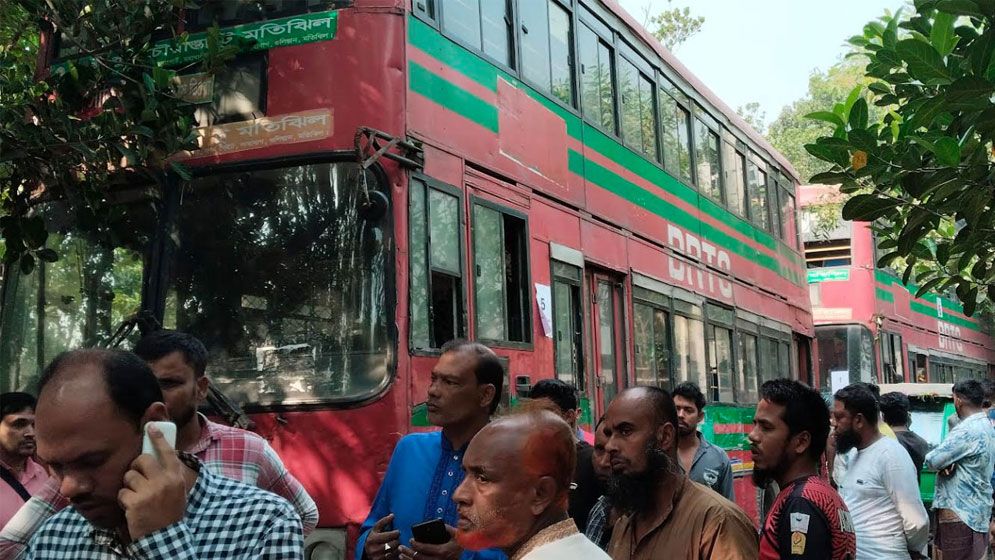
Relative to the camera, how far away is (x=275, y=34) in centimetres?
596

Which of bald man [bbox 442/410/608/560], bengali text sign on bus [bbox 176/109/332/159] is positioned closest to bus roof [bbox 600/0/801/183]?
bengali text sign on bus [bbox 176/109/332/159]

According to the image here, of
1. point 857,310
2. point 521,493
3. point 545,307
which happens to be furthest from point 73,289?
point 857,310

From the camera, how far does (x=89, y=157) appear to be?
5.66 metres

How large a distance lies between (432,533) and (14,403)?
2782 mm

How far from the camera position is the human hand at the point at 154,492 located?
1727mm

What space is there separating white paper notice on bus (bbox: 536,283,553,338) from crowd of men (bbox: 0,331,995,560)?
3.23ft

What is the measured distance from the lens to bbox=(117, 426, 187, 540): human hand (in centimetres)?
173

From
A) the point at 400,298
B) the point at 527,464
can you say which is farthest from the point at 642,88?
the point at 527,464

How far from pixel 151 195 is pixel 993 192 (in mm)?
4115

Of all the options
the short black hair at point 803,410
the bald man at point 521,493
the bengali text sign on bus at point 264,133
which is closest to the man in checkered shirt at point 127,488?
the bald man at point 521,493

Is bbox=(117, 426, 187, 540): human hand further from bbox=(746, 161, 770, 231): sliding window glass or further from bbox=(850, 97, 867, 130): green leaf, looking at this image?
bbox=(746, 161, 770, 231): sliding window glass

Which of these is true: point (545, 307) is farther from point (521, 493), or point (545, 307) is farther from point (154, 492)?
point (154, 492)

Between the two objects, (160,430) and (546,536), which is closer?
(160,430)

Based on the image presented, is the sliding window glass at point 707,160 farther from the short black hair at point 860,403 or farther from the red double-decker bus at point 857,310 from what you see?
the short black hair at point 860,403
